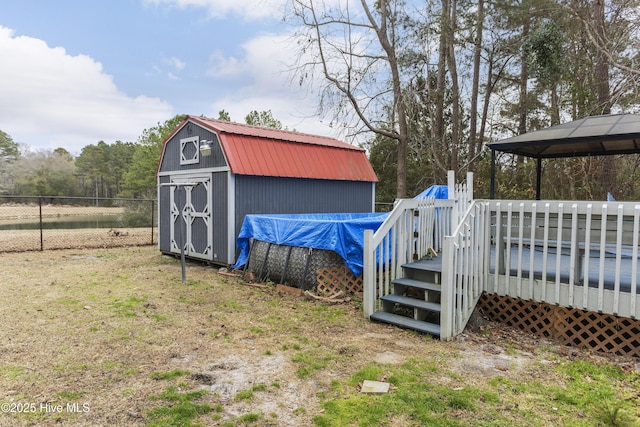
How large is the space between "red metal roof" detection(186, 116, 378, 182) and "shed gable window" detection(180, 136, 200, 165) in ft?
1.56

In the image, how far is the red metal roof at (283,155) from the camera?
24.8 ft

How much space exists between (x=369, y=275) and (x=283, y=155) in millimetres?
4662

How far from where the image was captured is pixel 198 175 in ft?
27.1

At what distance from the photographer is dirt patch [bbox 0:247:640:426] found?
260 centimetres

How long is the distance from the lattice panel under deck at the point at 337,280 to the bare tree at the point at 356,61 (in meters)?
7.08

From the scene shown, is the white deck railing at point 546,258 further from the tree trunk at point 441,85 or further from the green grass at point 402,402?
the tree trunk at point 441,85

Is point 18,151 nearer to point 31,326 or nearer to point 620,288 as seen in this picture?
point 31,326

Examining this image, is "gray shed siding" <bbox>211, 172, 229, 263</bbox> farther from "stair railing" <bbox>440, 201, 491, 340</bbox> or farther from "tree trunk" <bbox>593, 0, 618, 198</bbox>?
"tree trunk" <bbox>593, 0, 618, 198</bbox>

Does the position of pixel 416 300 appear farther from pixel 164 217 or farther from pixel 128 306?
pixel 164 217

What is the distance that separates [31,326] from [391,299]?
4.07m

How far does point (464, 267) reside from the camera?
4.09 m

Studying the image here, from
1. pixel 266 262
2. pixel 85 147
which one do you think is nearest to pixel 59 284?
pixel 266 262

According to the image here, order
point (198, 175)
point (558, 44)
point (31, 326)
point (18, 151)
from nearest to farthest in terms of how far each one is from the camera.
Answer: point (31, 326), point (198, 175), point (558, 44), point (18, 151)

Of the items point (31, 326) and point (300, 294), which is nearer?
point (31, 326)
